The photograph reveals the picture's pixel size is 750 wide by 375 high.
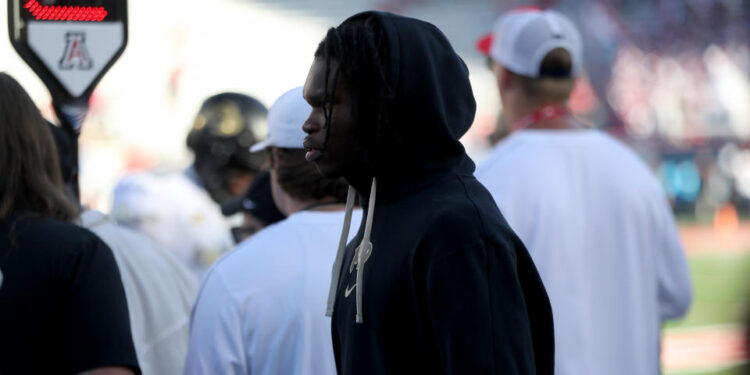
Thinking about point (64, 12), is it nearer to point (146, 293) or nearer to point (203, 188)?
point (146, 293)

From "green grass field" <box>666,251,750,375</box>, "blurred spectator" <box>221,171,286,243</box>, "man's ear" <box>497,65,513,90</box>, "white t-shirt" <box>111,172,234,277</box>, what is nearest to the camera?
"man's ear" <box>497,65,513,90</box>

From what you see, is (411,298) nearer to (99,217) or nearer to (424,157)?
(424,157)

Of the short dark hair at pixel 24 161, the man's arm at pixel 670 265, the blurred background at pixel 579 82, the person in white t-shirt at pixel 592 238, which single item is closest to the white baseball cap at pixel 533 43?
the person in white t-shirt at pixel 592 238

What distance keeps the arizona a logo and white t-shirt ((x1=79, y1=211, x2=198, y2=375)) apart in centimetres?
45

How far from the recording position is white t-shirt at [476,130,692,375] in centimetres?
306

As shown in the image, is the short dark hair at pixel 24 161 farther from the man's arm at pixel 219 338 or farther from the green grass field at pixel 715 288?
the green grass field at pixel 715 288

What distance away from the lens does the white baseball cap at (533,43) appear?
3422 millimetres

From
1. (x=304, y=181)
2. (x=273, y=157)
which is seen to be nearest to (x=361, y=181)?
(x=304, y=181)

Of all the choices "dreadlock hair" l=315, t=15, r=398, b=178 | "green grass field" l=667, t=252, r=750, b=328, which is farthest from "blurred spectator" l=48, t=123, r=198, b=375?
"green grass field" l=667, t=252, r=750, b=328

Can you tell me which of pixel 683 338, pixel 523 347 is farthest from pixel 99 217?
pixel 683 338

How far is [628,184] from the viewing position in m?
3.18

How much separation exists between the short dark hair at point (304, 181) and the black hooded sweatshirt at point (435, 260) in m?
0.93

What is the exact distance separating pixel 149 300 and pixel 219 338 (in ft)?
2.25

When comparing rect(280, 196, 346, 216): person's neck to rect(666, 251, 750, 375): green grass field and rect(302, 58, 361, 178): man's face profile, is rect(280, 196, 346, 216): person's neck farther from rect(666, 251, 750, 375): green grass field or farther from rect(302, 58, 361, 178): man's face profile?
rect(666, 251, 750, 375): green grass field
